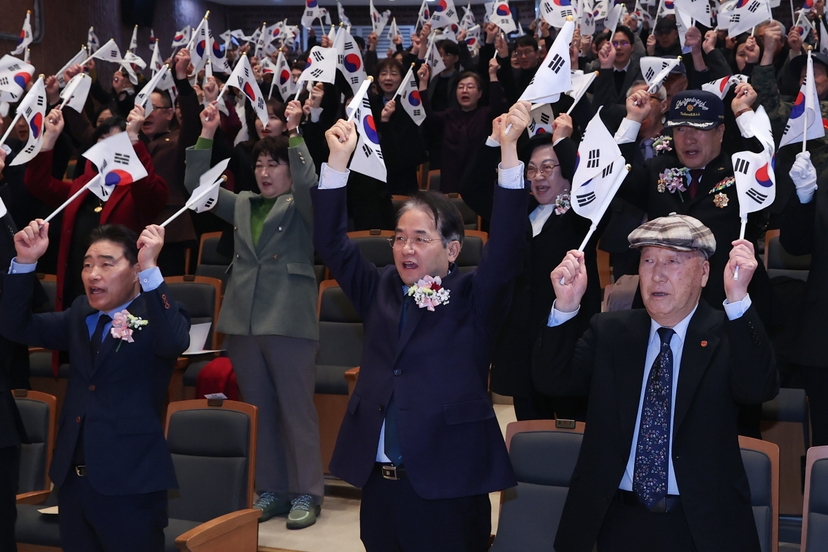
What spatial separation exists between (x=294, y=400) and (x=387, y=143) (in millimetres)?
2200

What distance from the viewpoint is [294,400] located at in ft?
13.0

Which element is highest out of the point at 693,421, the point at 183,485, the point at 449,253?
the point at 449,253

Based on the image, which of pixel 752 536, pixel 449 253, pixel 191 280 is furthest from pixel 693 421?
pixel 191 280

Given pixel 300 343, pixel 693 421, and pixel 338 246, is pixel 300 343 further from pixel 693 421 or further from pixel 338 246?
pixel 693 421

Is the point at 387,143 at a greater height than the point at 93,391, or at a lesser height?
greater

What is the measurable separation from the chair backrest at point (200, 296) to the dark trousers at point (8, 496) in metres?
1.71

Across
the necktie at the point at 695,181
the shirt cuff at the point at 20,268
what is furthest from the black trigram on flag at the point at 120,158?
the necktie at the point at 695,181

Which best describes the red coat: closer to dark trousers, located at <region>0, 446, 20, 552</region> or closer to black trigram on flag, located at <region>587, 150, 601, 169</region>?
dark trousers, located at <region>0, 446, 20, 552</region>

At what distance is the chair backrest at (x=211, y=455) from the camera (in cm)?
346

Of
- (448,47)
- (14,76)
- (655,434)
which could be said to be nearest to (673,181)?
(655,434)

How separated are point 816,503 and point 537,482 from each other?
84 centimetres

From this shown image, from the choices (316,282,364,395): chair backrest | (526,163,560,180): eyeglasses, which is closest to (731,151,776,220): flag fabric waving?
(526,163,560,180): eyeglasses

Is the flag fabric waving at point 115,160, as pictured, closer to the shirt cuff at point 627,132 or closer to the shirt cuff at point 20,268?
the shirt cuff at point 20,268

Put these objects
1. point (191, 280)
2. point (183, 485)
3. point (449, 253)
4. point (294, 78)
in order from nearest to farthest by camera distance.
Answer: point (449, 253) < point (183, 485) < point (191, 280) < point (294, 78)
